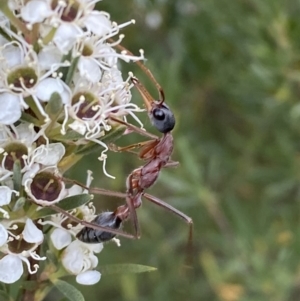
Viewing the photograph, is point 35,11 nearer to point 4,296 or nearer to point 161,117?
point 161,117

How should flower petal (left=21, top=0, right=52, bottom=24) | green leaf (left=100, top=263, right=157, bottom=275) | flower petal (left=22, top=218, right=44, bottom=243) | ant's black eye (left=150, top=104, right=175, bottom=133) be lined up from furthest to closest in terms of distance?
ant's black eye (left=150, top=104, right=175, bottom=133), green leaf (left=100, top=263, right=157, bottom=275), flower petal (left=22, top=218, right=44, bottom=243), flower petal (left=21, top=0, right=52, bottom=24)

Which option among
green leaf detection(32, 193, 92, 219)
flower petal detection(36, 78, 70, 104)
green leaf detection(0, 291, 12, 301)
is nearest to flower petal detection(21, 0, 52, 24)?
flower petal detection(36, 78, 70, 104)

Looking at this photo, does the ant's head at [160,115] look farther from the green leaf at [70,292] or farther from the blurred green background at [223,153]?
the blurred green background at [223,153]

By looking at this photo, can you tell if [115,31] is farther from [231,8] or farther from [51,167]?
[231,8]

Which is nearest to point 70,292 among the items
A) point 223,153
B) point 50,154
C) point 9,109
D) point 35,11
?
point 50,154

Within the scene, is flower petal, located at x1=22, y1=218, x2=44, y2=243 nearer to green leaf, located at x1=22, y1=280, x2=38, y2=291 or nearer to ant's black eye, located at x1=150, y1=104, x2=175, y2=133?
green leaf, located at x1=22, y1=280, x2=38, y2=291

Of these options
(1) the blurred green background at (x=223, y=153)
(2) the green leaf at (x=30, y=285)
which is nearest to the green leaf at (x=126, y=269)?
(2) the green leaf at (x=30, y=285)

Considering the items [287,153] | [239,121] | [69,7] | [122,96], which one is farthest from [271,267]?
[69,7]
